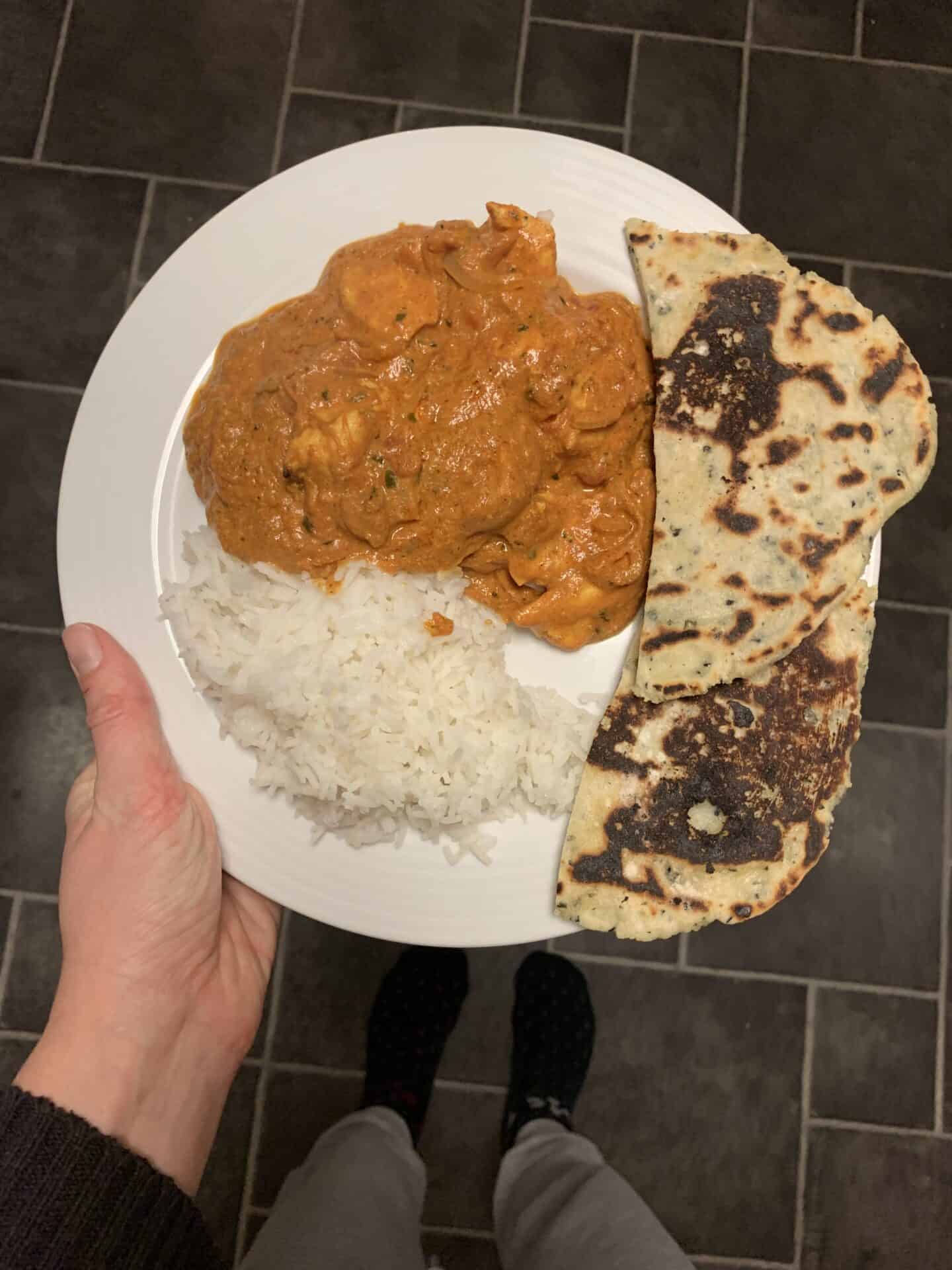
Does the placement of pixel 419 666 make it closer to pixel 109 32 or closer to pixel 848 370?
pixel 848 370

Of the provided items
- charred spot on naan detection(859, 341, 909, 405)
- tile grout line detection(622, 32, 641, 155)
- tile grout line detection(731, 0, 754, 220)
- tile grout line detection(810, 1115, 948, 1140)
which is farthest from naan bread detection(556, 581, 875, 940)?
tile grout line detection(622, 32, 641, 155)

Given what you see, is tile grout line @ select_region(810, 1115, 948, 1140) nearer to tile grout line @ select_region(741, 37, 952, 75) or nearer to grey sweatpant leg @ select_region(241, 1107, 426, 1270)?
grey sweatpant leg @ select_region(241, 1107, 426, 1270)

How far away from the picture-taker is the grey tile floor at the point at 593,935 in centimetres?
283

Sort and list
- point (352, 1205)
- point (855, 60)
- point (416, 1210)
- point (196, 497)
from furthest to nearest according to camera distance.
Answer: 1. point (855, 60)
2. point (416, 1210)
3. point (352, 1205)
4. point (196, 497)

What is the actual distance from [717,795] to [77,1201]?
146 cm

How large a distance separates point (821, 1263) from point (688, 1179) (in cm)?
46

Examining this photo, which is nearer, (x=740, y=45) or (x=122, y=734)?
(x=122, y=734)

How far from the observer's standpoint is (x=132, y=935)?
192cm

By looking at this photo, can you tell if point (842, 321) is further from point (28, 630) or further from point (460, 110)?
point (28, 630)

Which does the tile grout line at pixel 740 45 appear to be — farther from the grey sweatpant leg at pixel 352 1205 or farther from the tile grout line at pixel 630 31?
the grey sweatpant leg at pixel 352 1205

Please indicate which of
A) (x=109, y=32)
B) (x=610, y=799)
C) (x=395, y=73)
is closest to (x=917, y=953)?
(x=610, y=799)

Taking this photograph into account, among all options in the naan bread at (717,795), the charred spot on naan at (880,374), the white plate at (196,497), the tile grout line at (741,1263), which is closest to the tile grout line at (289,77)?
the white plate at (196,497)

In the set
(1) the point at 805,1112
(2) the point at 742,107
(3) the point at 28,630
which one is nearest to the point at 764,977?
(1) the point at 805,1112

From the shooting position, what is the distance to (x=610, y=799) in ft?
6.57
